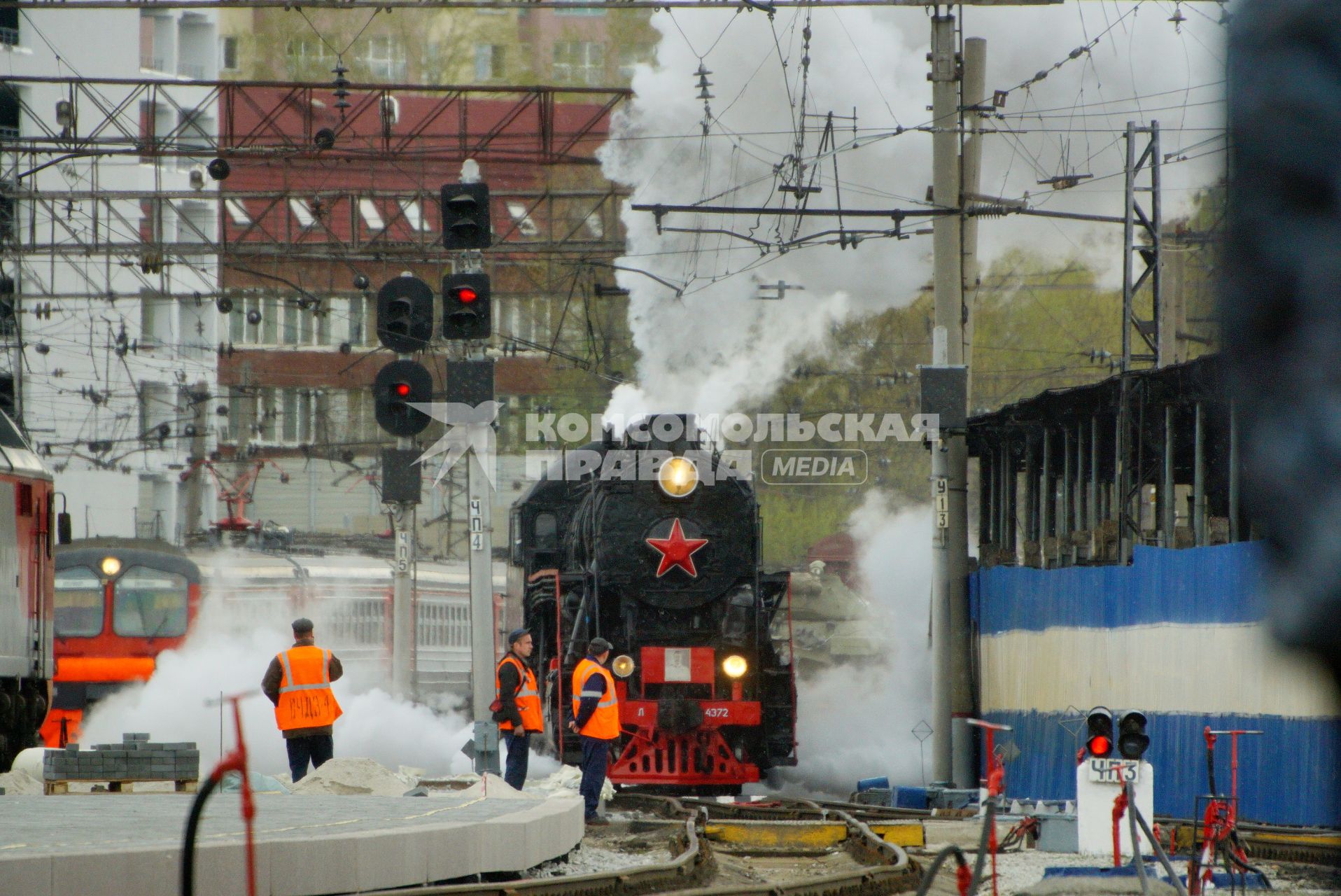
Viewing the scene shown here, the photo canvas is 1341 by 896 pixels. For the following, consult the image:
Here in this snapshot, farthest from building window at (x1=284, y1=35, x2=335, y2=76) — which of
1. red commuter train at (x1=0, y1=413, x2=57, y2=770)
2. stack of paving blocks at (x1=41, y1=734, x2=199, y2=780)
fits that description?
stack of paving blocks at (x1=41, y1=734, x2=199, y2=780)

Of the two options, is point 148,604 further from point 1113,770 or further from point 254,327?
point 254,327

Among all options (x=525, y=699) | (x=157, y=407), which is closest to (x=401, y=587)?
A: (x=525, y=699)

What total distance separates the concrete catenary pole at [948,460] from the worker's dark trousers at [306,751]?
654 centimetres

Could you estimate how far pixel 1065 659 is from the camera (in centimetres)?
1677

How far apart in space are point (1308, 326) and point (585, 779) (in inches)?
520

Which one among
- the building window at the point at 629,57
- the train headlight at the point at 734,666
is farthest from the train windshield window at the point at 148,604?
the building window at the point at 629,57

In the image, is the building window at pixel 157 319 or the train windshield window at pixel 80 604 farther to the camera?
the building window at pixel 157 319

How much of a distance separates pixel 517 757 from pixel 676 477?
16.1 ft

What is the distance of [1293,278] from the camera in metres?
1.28

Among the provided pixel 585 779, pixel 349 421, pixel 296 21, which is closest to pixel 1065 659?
pixel 585 779

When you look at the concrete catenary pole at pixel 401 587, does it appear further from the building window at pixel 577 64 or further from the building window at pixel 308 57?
the building window at pixel 577 64

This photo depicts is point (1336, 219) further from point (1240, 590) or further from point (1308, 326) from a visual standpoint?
point (1240, 590)

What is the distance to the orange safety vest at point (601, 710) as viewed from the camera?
1405 cm

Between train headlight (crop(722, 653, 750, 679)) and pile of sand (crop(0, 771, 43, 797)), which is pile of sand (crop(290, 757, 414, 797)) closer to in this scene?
pile of sand (crop(0, 771, 43, 797))
